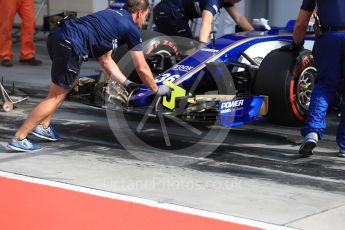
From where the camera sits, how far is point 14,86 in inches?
435

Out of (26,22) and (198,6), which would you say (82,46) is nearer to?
(198,6)

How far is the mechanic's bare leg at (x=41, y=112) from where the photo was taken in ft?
24.3

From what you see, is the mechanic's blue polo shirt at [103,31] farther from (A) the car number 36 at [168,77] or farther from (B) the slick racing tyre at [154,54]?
(B) the slick racing tyre at [154,54]

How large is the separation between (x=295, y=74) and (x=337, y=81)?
66 centimetres

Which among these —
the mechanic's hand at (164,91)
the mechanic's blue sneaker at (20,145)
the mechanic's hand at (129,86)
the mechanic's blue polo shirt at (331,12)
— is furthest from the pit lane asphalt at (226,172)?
the mechanic's blue polo shirt at (331,12)

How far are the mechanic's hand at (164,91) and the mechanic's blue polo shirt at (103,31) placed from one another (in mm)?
438

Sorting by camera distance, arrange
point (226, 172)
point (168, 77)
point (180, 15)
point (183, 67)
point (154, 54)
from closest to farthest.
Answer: point (226, 172) → point (168, 77) → point (183, 67) → point (154, 54) → point (180, 15)

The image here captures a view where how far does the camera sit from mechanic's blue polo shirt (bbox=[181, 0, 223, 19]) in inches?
360

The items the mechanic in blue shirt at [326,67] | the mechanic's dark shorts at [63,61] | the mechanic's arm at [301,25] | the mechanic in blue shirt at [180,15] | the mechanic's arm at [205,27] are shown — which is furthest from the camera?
the mechanic in blue shirt at [180,15]

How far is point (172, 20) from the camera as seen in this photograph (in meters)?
9.59

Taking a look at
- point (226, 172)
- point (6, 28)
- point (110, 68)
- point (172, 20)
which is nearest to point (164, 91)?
point (110, 68)

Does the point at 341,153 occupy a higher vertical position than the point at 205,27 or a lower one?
lower

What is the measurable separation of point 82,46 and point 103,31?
0.83 feet

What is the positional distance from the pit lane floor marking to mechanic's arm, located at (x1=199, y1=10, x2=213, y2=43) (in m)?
3.33
